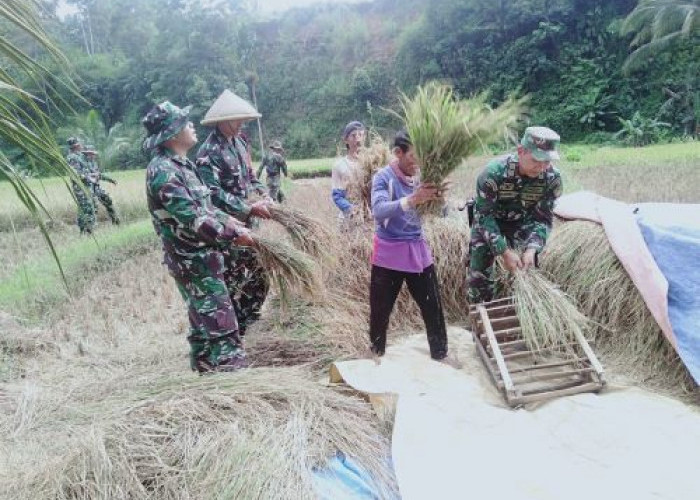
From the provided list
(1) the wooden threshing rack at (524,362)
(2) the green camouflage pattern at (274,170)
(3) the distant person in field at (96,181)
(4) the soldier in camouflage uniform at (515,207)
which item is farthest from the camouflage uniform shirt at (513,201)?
(3) the distant person in field at (96,181)

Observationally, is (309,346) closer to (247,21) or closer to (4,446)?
(4,446)

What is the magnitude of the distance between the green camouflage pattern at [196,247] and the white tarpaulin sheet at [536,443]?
1.96ft

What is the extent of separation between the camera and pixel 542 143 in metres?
2.81

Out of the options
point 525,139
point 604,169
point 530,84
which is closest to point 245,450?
point 525,139

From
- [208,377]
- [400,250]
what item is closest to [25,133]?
[208,377]

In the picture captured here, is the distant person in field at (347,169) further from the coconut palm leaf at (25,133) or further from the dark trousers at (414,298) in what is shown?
the coconut palm leaf at (25,133)

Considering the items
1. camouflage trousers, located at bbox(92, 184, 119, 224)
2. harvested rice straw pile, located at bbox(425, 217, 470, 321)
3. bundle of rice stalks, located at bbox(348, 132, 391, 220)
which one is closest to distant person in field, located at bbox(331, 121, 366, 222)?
bundle of rice stalks, located at bbox(348, 132, 391, 220)

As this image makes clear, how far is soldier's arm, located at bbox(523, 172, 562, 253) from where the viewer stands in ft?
10.3

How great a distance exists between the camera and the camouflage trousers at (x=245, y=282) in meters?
3.26

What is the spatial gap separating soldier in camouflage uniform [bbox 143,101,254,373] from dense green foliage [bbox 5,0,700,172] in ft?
44.0

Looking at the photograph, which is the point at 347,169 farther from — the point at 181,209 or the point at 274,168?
the point at 274,168

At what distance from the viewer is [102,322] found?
4414 millimetres

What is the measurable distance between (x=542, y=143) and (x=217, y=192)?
67.4 inches

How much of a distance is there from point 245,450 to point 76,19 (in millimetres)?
43806
